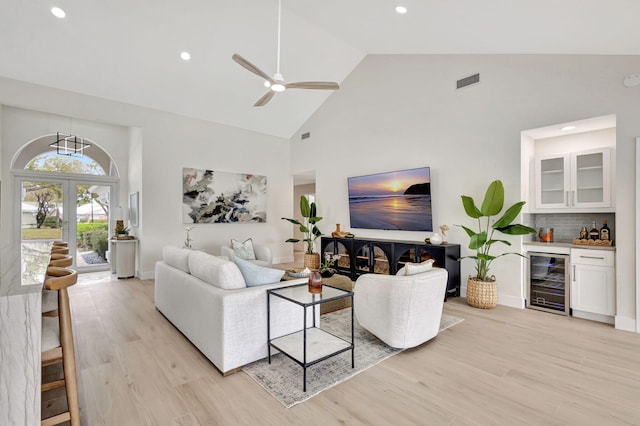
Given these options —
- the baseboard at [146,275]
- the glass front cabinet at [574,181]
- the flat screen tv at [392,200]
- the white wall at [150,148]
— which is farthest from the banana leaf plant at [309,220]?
the glass front cabinet at [574,181]

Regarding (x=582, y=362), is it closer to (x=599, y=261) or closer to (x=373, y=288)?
(x=599, y=261)

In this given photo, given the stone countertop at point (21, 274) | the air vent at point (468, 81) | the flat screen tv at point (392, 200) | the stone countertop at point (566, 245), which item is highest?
the air vent at point (468, 81)

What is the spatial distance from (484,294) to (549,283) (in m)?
0.86

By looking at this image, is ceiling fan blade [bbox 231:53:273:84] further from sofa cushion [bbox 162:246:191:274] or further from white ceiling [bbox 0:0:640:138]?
sofa cushion [bbox 162:246:191:274]

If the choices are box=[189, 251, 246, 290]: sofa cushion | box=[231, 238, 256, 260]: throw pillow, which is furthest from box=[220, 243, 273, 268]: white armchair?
box=[189, 251, 246, 290]: sofa cushion

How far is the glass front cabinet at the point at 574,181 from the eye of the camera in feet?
12.4

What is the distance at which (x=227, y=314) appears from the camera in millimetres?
2402

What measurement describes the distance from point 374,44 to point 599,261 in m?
4.60

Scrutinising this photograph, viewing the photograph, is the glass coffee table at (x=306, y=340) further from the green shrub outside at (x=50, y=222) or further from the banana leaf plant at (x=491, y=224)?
the green shrub outside at (x=50, y=222)

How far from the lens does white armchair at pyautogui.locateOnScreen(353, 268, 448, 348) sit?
276 centimetres

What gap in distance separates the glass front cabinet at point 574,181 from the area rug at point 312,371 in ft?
10.4

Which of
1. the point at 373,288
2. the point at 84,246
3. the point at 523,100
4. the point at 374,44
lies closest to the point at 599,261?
the point at 523,100

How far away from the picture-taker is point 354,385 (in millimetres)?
2311

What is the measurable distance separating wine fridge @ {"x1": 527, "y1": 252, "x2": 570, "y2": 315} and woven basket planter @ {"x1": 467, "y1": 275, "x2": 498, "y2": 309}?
497 mm
